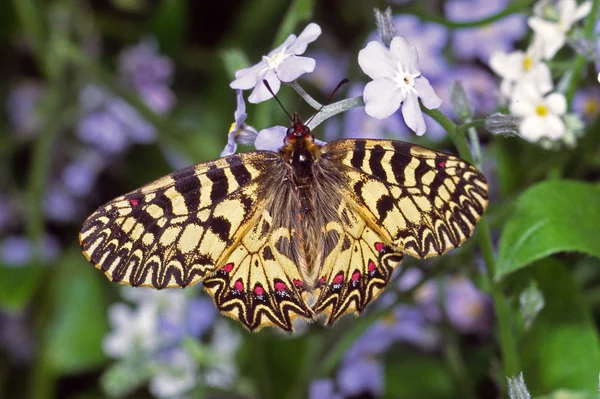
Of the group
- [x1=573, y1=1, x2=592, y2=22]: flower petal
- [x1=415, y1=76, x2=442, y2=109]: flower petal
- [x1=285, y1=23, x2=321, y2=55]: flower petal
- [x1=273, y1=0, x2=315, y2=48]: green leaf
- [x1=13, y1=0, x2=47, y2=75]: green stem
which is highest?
[x1=13, y1=0, x2=47, y2=75]: green stem

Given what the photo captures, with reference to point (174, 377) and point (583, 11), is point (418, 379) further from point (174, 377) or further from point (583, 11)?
point (583, 11)

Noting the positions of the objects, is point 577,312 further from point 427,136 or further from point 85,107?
point 85,107

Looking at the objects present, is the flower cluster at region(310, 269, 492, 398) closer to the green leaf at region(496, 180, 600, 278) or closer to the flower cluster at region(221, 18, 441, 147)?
the green leaf at region(496, 180, 600, 278)

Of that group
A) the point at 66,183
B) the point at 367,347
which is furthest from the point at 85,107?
the point at 367,347

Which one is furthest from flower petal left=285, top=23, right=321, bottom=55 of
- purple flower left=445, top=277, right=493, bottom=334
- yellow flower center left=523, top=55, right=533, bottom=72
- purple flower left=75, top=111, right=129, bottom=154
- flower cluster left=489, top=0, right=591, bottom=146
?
purple flower left=75, top=111, right=129, bottom=154

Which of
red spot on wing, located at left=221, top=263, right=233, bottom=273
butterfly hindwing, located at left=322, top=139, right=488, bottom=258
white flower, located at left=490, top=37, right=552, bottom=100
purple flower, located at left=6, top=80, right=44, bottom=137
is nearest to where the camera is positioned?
butterfly hindwing, located at left=322, top=139, right=488, bottom=258

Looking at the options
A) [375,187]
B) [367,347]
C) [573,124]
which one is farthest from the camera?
[367,347]

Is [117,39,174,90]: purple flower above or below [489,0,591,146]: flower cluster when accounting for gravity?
above

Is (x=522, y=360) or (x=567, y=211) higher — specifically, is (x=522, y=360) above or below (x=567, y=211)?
below
